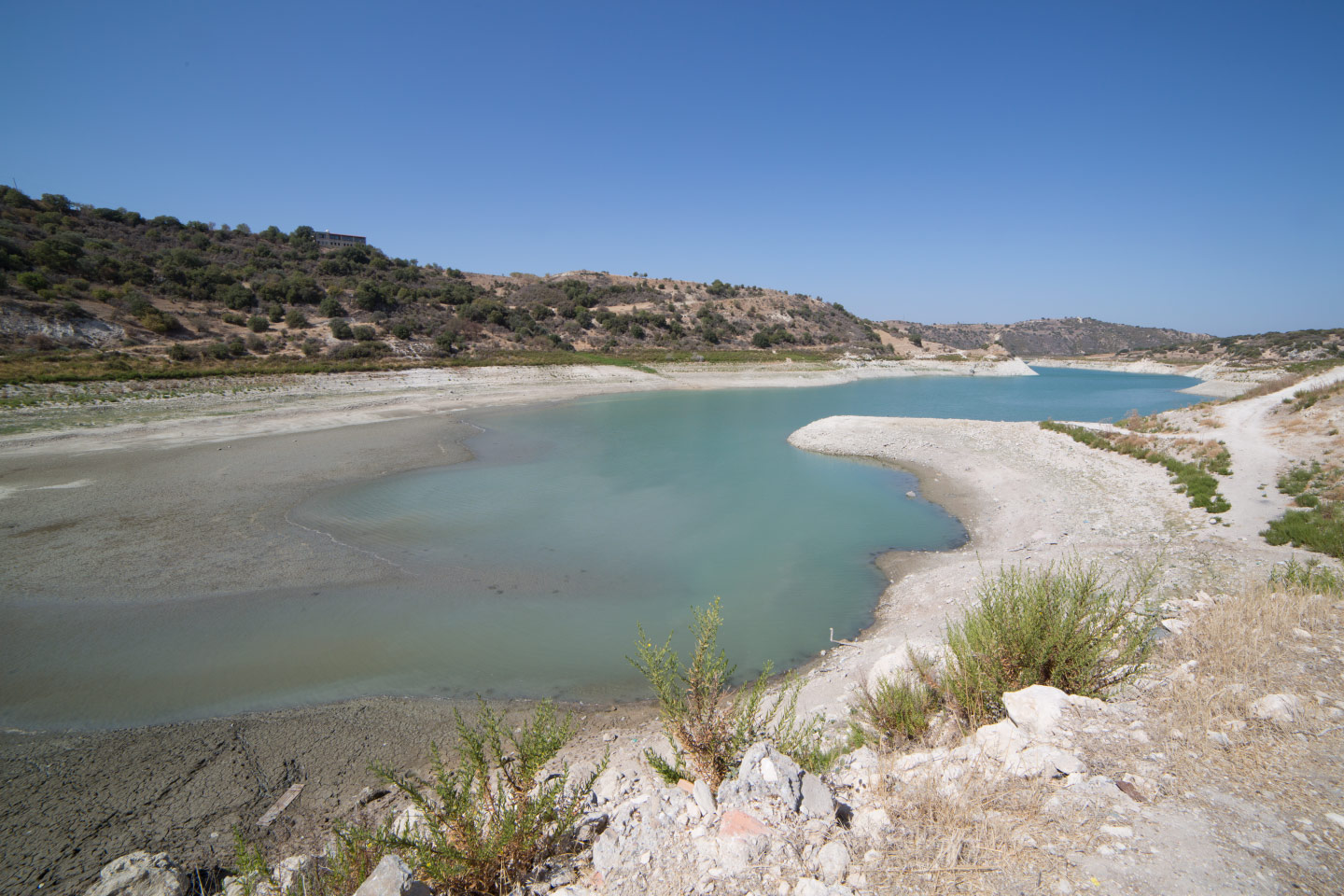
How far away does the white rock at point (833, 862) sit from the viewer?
2495 millimetres

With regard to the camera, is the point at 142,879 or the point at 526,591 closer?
the point at 142,879

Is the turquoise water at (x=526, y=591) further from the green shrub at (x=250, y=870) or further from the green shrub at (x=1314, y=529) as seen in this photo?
the green shrub at (x=1314, y=529)

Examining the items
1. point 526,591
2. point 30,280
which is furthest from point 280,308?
point 526,591

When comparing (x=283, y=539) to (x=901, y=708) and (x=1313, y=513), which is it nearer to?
(x=901, y=708)

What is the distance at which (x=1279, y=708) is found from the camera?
3.29 meters

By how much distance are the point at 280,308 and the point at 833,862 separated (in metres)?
51.2

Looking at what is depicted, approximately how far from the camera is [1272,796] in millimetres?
2643

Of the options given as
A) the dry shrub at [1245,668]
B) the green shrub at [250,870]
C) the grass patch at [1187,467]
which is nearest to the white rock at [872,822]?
the dry shrub at [1245,668]

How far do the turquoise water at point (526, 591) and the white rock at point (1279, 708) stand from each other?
4402 millimetres

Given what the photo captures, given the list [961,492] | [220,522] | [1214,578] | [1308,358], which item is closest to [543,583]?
[220,522]

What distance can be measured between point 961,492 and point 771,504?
15.8 feet

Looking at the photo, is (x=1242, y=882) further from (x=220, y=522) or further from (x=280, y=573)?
(x=220, y=522)

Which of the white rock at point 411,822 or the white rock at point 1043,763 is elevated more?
the white rock at point 1043,763

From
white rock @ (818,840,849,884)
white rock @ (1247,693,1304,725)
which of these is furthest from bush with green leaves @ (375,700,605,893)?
white rock @ (1247,693,1304,725)
